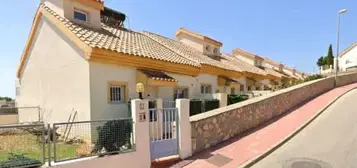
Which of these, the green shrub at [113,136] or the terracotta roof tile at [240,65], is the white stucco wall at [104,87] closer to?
the green shrub at [113,136]

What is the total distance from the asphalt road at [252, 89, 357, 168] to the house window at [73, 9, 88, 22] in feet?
39.3

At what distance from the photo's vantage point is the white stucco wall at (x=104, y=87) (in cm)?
1095

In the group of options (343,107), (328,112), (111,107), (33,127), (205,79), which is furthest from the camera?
(205,79)

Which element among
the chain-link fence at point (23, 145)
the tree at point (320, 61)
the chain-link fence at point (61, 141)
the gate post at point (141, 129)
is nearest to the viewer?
the chain-link fence at point (23, 145)

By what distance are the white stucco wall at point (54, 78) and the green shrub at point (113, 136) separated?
4.19 metres

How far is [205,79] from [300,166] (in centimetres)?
1213

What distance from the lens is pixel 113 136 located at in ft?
23.5

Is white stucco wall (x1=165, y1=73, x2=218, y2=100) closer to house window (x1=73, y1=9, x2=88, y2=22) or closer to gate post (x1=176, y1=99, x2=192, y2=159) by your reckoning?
house window (x1=73, y1=9, x2=88, y2=22)

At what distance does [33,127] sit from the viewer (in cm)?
608

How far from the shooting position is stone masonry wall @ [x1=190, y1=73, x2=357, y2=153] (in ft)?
30.9

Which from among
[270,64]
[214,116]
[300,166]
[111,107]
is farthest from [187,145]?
[270,64]

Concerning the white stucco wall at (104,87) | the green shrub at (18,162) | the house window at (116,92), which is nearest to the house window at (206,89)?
the white stucco wall at (104,87)

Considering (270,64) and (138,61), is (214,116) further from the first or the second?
(270,64)

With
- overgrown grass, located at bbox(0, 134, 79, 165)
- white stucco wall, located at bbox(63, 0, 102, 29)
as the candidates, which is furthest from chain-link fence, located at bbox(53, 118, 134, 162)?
white stucco wall, located at bbox(63, 0, 102, 29)
